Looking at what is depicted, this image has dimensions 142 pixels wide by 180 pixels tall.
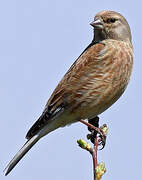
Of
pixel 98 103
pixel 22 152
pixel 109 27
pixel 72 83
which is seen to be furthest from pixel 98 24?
pixel 22 152

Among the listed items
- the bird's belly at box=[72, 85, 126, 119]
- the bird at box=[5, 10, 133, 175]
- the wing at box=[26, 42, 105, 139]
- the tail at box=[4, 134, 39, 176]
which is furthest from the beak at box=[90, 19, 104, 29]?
the tail at box=[4, 134, 39, 176]

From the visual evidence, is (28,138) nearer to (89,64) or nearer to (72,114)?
(72,114)

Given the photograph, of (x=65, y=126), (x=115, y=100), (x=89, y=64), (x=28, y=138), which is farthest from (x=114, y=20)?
(x=28, y=138)

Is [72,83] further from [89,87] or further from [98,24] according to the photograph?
[98,24]

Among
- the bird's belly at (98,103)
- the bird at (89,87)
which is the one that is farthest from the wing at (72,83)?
the bird's belly at (98,103)

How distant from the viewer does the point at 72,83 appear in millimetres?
5301

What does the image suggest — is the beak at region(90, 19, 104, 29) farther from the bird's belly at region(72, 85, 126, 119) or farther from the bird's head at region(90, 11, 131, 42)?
the bird's belly at region(72, 85, 126, 119)

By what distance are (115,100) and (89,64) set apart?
576 mm

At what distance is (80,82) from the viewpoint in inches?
210

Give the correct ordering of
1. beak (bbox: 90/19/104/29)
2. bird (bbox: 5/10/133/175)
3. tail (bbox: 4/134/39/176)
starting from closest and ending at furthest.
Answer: tail (bbox: 4/134/39/176) < bird (bbox: 5/10/133/175) < beak (bbox: 90/19/104/29)

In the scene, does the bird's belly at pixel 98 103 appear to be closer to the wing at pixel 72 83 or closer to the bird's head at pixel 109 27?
the wing at pixel 72 83

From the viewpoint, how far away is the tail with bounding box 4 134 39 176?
14.9 ft

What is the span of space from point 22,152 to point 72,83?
1096 mm

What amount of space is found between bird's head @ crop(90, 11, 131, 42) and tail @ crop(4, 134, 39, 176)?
66.9 inches
